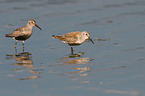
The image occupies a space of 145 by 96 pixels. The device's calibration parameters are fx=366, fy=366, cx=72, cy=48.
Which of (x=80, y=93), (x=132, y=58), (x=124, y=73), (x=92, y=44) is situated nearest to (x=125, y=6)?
(x=92, y=44)

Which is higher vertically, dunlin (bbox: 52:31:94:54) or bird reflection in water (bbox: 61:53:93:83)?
dunlin (bbox: 52:31:94:54)

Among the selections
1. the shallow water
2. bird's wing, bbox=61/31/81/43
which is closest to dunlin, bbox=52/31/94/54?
bird's wing, bbox=61/31/81/43

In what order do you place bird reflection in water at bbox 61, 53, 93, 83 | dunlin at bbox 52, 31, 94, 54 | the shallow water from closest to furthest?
the shallow water → bird reflection in water at bbox 61, 53, 93, 83 → dunlin at bbox 52, 31, 94, 54

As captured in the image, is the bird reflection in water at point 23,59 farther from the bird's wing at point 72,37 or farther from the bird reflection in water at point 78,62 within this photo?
the bird's wing at point 72,37

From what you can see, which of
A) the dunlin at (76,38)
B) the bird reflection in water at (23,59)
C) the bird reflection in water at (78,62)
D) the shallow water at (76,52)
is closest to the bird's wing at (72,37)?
the dunlin at (76,38)

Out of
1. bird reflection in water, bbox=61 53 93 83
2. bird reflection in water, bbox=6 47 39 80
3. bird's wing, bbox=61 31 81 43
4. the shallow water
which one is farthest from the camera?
bird's wing, bbox=61 31 81 43

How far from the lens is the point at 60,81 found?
13328 millimetres

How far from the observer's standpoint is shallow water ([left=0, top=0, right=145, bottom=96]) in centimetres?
1272

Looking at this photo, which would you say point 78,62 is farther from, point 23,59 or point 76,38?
point 23,59

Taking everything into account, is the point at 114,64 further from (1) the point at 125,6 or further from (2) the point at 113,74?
(1) the point at 125,6

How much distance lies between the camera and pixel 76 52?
18469 mm

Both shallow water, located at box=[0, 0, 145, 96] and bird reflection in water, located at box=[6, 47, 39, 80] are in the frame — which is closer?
shallow water, located at box=[0, 0, 145, 96]

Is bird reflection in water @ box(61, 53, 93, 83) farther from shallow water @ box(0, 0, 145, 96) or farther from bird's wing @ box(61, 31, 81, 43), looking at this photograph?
bird's wing @ box(61, 31, 81, 43)

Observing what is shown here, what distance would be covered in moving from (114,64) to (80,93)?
416 centimetres
